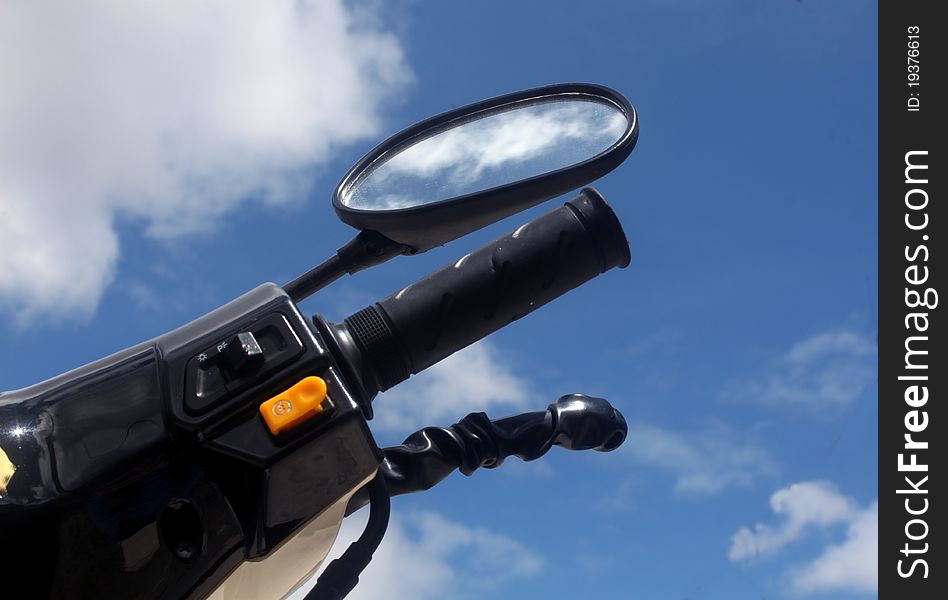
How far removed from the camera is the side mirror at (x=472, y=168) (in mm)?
1638

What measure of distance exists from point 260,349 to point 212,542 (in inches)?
11.2

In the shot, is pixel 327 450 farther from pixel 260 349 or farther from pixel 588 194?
pixel 588 194

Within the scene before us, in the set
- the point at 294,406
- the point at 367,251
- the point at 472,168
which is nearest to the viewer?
the point at 294,406

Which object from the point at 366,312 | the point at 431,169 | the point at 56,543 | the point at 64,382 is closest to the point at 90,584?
the point at 56,543

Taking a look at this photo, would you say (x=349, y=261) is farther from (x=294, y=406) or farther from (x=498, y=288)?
(x=294, y=406)

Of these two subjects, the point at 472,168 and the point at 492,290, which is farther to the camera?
the point at 472,168

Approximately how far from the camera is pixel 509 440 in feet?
5.78

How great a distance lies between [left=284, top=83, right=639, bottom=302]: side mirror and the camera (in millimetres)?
1638

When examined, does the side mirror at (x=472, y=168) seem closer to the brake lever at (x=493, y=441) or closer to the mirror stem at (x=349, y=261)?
the mirror stem at (x=349, y=261)

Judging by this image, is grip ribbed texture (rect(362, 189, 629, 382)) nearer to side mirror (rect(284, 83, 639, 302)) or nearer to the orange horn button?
side mirror (rect(284, 83, 639, 302))

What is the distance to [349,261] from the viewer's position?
5.85 feet

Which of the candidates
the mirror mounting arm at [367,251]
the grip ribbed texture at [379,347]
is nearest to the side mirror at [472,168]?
the mirror mounting arm at [367,251]

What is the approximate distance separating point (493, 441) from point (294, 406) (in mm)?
421

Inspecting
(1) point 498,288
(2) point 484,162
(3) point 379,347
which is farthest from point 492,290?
(2) point 484,162
